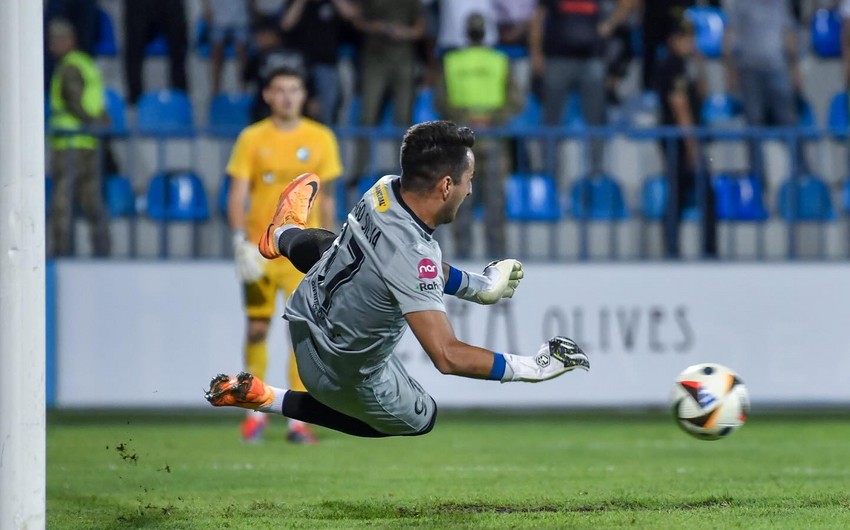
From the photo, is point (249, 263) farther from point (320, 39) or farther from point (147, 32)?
point (147, 32)

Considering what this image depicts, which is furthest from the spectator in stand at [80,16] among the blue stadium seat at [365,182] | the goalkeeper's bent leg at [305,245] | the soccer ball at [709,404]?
the soccer ball at [709,404]

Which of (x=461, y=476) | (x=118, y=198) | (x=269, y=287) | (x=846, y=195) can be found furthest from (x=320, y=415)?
(x=846, y=195)

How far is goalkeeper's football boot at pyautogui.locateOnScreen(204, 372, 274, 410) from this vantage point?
6996 mm

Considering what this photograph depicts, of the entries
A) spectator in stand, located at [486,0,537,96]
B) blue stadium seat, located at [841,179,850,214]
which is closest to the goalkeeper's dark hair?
blue stadium seat, located at [841,179,850,214]

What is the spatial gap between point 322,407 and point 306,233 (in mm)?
898

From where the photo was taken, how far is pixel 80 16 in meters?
14.8

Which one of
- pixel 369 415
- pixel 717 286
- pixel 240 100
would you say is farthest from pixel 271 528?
pixel 240 100

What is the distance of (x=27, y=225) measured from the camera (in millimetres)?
5512

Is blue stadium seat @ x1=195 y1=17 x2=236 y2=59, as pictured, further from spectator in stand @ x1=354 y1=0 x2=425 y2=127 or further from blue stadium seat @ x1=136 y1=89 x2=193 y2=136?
spectator in stand @ x1=354 y1=0 x2=425 y2=127

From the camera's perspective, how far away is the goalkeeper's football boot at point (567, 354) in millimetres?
5906

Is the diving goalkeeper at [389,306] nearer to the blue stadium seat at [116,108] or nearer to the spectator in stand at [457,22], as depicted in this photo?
the spectator in stand at [457,22]

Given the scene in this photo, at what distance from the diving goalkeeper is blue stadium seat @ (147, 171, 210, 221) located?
588cm

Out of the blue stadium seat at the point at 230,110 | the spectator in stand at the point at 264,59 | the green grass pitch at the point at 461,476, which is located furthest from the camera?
the blue stadium seat at the point at 230,110

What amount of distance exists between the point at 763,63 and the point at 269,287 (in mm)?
6533
